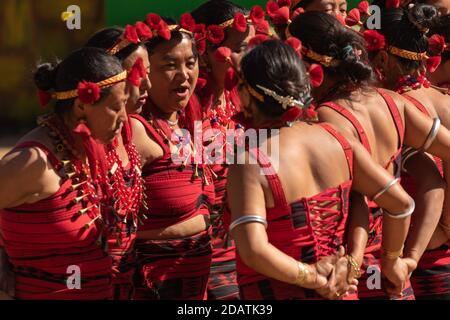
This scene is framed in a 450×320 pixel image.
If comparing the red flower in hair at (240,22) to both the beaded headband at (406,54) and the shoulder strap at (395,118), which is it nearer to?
the beaded headband at (406,54)

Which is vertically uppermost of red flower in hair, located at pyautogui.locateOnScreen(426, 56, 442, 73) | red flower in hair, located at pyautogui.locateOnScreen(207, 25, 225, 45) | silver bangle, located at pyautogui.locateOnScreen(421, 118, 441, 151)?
red flower in hair, located at pyautogui.locateOnScreen(207, 25, 225, 45)

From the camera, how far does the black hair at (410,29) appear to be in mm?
4219

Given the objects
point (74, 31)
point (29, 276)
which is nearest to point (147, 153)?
point (29, 276)

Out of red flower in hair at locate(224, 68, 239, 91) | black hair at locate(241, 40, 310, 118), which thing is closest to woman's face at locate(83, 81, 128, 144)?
red flower in hair at locate(224, 68, 239, 91)

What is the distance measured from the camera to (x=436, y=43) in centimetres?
450

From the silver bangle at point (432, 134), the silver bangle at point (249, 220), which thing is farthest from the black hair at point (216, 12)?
the silver bangle at point (249, 220)

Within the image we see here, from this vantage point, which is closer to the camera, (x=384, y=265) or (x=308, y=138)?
(x=308, y=138)

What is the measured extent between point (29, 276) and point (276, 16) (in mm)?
2084

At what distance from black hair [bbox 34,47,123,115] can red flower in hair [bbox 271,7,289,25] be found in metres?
1.48

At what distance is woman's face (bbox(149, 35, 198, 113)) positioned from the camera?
4.27 metres

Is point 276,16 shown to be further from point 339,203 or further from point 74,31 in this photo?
point 74,31

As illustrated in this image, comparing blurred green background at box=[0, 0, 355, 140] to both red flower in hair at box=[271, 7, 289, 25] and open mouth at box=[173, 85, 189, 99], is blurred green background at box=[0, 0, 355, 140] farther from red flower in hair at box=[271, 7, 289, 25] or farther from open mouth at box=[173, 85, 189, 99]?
open mouth at box=[173, 85, 189, 99]

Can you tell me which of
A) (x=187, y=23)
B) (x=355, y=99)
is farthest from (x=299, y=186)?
(x=187, y=23)

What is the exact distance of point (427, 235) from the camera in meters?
4.00
